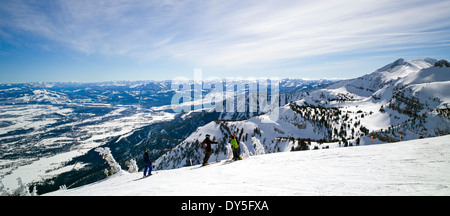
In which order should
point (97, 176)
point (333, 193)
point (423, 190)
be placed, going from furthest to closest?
point (97, 176)
point (333, 193)
point (423, 190)

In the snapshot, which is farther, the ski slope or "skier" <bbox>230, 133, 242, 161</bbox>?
"skier" <bbox>230, 133, 242, 161</bbox>

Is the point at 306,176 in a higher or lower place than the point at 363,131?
higher

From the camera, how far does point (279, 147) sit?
7431cm

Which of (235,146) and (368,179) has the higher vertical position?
(368,179)

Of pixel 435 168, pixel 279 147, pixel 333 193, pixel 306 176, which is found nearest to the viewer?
pixel 333 193

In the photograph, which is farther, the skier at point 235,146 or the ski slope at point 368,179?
the skier at point 235,146

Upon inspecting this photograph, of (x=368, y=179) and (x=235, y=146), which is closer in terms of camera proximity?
(x=368, y=179)
